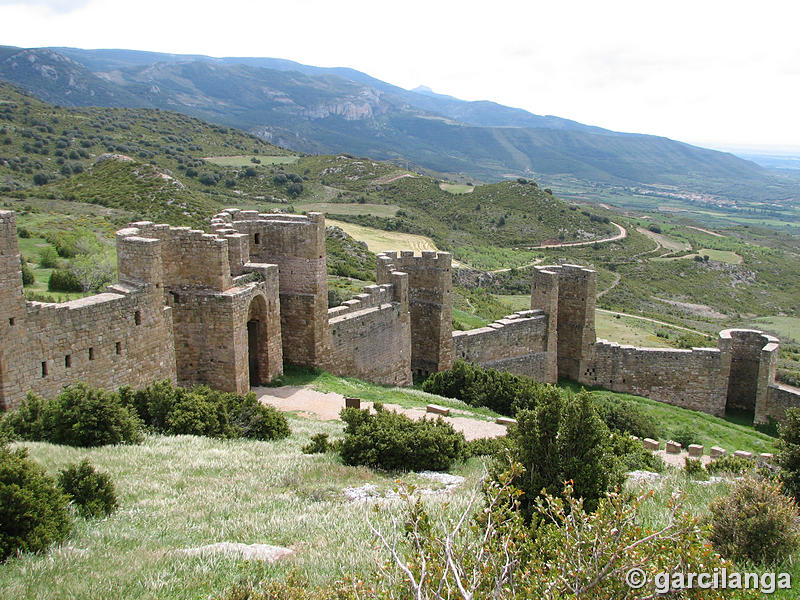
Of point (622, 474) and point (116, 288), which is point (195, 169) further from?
point (622, 474)

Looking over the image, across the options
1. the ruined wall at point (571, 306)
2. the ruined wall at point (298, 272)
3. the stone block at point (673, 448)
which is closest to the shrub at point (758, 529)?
the stone block at point (673, 448)

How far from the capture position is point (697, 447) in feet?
53.0

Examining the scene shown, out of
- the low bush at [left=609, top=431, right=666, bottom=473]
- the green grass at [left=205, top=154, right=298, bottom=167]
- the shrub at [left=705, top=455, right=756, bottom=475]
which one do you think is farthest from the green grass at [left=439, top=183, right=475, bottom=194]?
the shrub at [left=705, top=455, right=756, bottom=475]

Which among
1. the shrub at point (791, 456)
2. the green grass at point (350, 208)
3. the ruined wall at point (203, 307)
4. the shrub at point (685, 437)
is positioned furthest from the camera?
the green grass at point (350, 208)

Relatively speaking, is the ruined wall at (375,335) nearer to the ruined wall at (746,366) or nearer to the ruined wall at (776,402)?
the ruined wall at (746,366)

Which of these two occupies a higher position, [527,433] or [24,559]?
[527,433]

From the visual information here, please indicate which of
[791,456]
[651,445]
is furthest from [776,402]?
[791,456]

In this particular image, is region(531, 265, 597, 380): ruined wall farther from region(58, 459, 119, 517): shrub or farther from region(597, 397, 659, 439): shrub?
region(58, 459, 119, 517): shrub

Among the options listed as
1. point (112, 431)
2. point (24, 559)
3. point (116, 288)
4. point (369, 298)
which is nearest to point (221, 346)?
point (116, 288)

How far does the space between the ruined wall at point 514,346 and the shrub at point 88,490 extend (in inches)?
571

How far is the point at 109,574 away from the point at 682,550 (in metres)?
4.74

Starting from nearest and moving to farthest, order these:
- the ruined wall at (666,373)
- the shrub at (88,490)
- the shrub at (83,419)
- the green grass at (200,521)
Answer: the green grass at (200,521), the shrub at (88,490), the shrub at (83,419), the ruined wall at (666,373)

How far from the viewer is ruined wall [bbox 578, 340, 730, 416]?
2217 cm

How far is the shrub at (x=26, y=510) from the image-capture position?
20.6 ft
